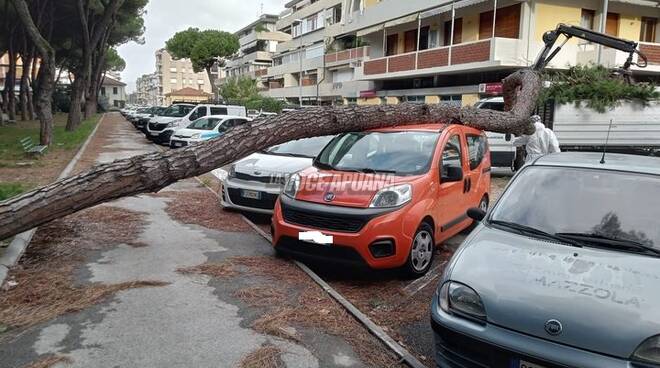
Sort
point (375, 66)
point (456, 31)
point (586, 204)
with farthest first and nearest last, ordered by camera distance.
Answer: point (375, 66) < point (456, 31) < point (586, 204)

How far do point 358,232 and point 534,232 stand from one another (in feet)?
6.10

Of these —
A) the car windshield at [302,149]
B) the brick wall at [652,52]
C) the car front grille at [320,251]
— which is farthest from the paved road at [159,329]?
the brick wall at [652,52]

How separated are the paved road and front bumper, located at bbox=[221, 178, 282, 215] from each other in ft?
6.45

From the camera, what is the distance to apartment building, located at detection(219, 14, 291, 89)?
74.4 metres

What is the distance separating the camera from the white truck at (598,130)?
12.9 metres

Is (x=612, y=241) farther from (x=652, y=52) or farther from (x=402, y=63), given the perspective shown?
(x=402, y=63)

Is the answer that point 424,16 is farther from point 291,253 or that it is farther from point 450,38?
point 291,253

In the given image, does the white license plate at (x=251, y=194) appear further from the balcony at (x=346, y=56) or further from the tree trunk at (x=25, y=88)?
the balcony at (x=346, y=56)

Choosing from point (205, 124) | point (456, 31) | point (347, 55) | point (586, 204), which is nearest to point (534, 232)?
point (586, 204)

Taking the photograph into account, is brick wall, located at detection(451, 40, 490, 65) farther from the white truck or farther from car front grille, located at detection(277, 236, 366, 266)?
car front grille, located at detection(277, 236, 366, 266)

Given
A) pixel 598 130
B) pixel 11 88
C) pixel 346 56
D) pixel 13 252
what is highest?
pixel 346 56

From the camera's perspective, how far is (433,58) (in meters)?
25.8

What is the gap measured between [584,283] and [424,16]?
25.8m

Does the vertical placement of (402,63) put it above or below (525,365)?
above
